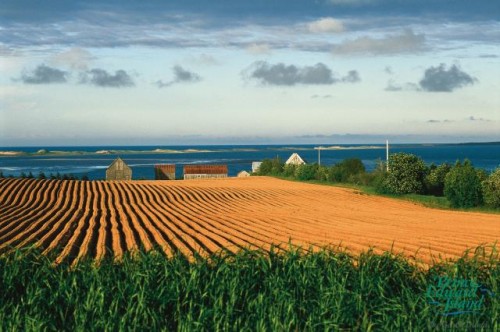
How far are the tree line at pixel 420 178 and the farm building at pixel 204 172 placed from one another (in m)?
18.8

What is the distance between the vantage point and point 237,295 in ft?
27.5

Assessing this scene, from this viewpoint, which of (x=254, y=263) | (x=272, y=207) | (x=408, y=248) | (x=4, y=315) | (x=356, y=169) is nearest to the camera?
(x=4, y=315)

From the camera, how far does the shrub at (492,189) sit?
31672mm

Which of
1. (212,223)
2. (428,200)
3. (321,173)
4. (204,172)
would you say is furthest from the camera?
(204,172)

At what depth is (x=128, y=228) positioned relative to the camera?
21.2 m

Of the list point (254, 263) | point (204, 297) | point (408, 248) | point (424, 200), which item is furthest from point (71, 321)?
point (424, 200)

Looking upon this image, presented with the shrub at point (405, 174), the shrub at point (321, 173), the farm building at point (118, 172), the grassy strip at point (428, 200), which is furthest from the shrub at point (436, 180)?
the farm building at point (118, 172)

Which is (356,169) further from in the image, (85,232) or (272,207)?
(85,232)

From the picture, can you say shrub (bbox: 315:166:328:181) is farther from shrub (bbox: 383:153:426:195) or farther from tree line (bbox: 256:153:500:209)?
shrub (bbox: 383:153:426:195)

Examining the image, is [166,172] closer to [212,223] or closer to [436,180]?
[436,180]

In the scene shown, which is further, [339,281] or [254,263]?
[254,263]

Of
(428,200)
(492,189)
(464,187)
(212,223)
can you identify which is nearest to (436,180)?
(428,200)

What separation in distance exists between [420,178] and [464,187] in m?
8.04

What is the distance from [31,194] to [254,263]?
28317 mm
